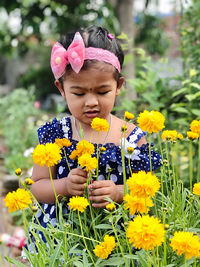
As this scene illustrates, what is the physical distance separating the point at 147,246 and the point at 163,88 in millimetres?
1867

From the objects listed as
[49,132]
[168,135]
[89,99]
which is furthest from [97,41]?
[168,135]

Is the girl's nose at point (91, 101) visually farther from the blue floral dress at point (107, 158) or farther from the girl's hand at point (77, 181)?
the girl's hand at point (77, 181)

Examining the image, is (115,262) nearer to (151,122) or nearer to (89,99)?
(151,122)

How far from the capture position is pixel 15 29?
16.6ft

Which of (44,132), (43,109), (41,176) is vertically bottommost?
(41,176)

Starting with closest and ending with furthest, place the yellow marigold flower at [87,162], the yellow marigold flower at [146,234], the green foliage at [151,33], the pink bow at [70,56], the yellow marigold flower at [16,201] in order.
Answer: the yellow marigold flower at [146,234], the yellow marigold flower at [16,201], the yellow marigold flower at [87,162], the pink bow at [70,56], the green foliage at [151,33]

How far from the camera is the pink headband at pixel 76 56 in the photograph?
4.25 feet

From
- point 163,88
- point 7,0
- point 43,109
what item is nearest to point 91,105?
point 163,88

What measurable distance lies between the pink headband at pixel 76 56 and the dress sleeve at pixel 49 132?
0.73 ft

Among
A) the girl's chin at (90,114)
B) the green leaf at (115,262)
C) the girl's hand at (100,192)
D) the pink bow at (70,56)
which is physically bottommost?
the green leaf at (115,262)

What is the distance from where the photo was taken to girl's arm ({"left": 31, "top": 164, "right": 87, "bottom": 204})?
1122 mm

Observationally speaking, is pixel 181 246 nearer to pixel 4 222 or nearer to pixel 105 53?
pixel 105 53

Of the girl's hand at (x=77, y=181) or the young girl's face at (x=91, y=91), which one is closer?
the girl's hand at (x=77, y=181)

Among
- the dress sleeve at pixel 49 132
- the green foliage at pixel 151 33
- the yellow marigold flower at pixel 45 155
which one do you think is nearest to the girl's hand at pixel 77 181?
the yellow marigold flower at pixel 45 155
